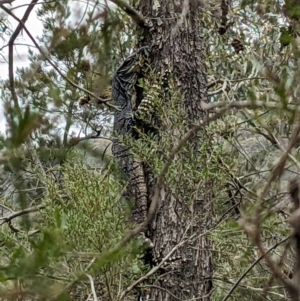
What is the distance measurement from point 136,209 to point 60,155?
0.67 meters

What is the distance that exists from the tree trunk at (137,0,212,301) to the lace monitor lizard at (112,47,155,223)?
77 mm

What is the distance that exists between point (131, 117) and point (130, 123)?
26 millimetres

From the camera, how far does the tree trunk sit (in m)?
2.05

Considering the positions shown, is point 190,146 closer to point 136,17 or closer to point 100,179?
point 100,179

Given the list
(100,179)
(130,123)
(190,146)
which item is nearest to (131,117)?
(130,123)

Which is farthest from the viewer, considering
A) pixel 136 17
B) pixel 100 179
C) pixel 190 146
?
pixel 136 17

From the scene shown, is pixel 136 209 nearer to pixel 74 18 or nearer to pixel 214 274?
pixel 214 274

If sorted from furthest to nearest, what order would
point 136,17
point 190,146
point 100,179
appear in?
point 136,17
point 190,146
point 100,179

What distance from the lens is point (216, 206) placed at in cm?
195

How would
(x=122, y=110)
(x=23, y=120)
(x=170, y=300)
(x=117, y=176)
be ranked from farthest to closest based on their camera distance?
(x=122, y=110) → (x=170, y=300) → (x=117, y=176) → (x=23, y=120)

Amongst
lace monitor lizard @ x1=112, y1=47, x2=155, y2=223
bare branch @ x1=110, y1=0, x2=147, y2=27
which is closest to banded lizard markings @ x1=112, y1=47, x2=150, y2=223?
lace monitor lizard @ x1=112, y1=47, x2=155, y2=223

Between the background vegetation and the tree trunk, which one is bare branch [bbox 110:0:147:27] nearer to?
the tree trunk

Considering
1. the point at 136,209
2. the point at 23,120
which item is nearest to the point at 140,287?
the point at 136,209

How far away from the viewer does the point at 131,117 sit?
97.3 inches
